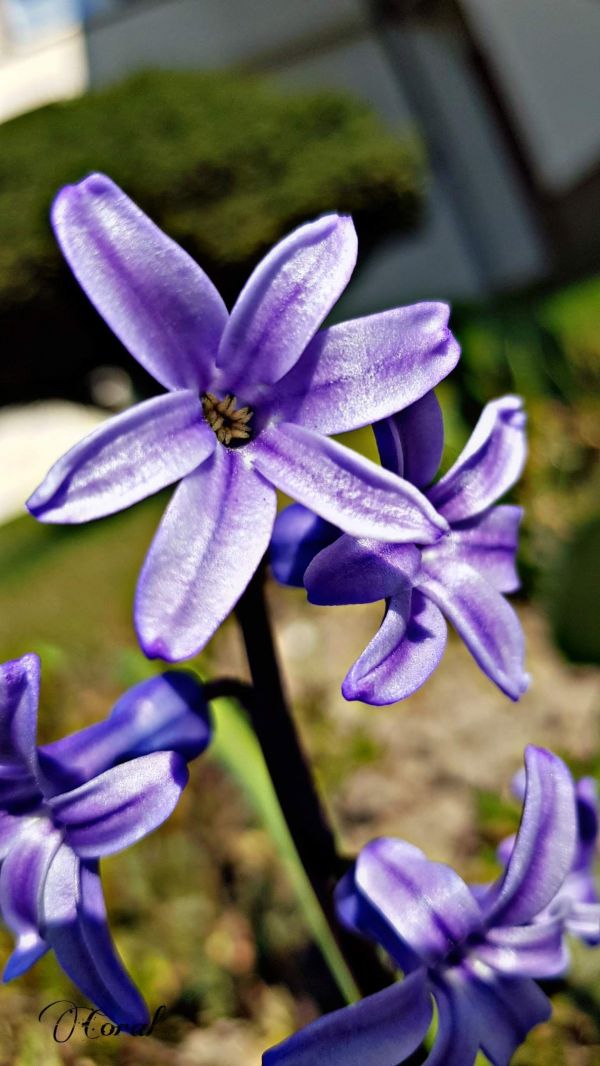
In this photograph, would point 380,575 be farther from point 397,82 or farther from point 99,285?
point 397,82

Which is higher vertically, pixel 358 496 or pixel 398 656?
pixel 358 496

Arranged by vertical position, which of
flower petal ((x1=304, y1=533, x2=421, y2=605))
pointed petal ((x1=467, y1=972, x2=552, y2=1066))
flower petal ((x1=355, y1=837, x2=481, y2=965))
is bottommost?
pointed petal ((x1=467, y1=972, x2=552, y2=1066))

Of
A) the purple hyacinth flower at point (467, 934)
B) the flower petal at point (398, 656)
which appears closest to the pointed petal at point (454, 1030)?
the purple hyacinth flower at point (467, 934)

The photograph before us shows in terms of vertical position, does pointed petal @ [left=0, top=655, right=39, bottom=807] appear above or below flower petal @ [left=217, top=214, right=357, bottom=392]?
below

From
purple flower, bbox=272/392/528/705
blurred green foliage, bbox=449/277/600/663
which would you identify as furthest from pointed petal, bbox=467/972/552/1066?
blurred green foliage, bbox=449/277/600/663

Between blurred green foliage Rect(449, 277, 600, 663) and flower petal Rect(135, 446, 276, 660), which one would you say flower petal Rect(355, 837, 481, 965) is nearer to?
flower petal Rect(135, 446, 276, 660)

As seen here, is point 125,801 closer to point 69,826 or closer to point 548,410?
point 69,826

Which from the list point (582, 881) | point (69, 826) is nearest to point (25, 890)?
point (69, 826)

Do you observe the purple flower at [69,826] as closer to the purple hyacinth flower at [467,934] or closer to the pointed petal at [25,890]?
the pointed petal at [25,890]
